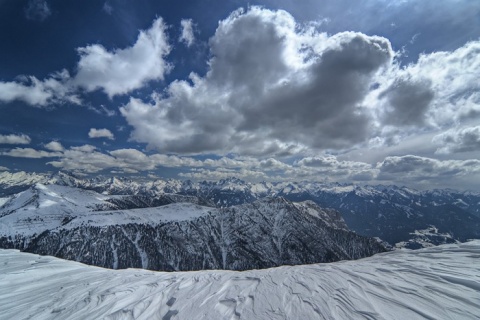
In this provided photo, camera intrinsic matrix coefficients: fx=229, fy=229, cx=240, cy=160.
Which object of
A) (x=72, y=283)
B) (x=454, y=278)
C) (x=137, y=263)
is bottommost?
(x=137, y=263)

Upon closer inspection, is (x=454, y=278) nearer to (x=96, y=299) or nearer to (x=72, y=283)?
(x=96, y=299)

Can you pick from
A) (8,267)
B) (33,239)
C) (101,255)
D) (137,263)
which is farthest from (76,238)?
(8,267)

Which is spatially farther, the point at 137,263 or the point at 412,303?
the point at 137,263

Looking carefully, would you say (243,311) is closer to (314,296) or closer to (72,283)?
(314,296)

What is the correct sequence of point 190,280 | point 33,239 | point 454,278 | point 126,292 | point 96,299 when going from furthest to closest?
point 33,239 < point 190,280 < point 126,292 < point 96,299 < point 454,278

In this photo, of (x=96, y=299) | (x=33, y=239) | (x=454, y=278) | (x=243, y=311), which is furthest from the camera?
(x=33, y=239)

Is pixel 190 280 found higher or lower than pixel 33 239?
higher

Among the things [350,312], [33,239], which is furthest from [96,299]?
[33,239]
